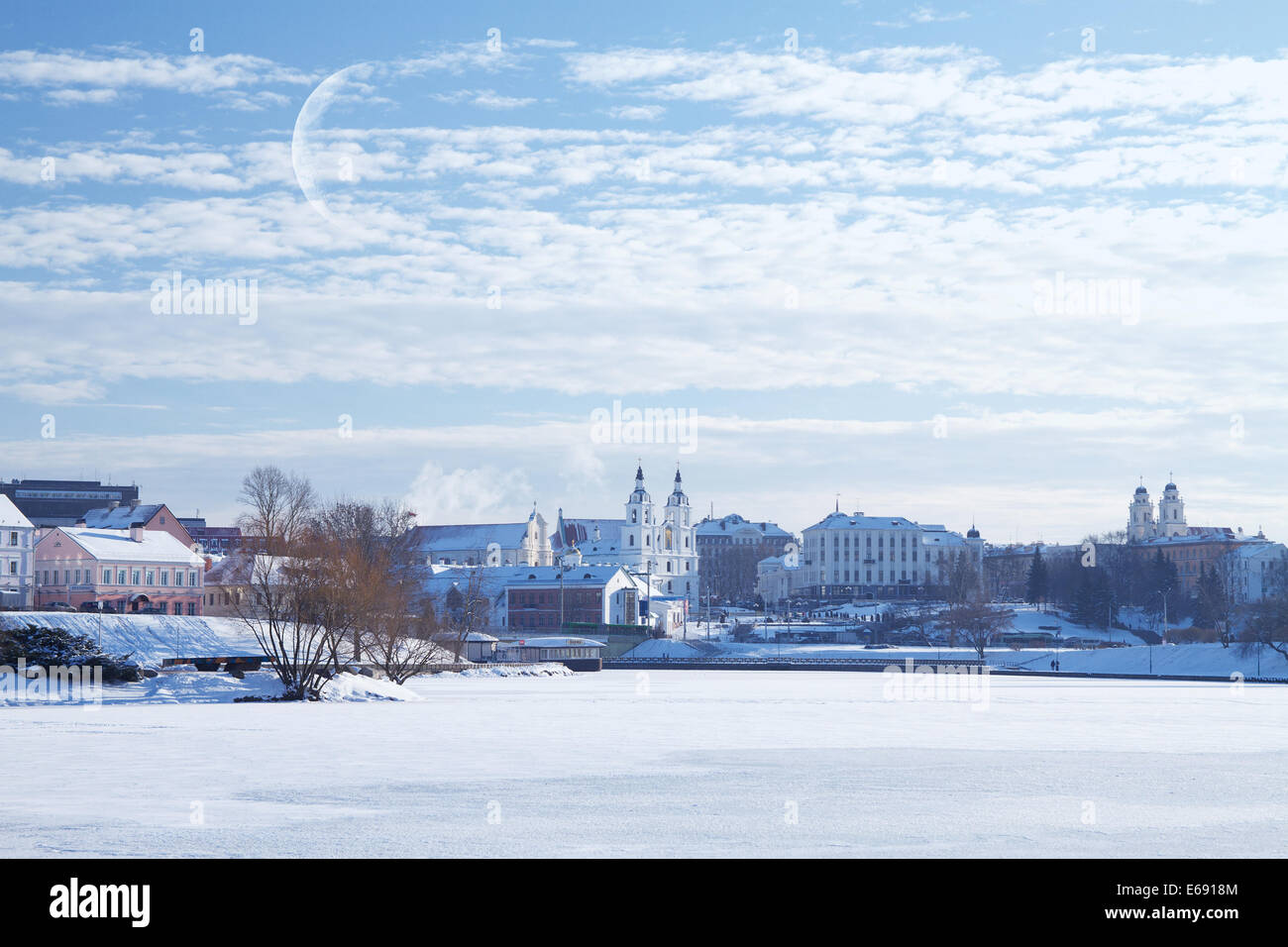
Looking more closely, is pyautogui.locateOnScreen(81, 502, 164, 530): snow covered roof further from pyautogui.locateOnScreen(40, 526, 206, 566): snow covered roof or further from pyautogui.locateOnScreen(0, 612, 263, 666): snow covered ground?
pyautogui.locateOnScreen(0, 612, 263, 666): snow covered ground

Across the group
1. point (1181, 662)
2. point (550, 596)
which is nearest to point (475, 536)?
point (550, 596)

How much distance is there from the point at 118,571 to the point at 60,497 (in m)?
94.1

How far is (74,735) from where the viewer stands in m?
31.5

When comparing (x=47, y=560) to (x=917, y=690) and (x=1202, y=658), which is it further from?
(x=1202, y=658)

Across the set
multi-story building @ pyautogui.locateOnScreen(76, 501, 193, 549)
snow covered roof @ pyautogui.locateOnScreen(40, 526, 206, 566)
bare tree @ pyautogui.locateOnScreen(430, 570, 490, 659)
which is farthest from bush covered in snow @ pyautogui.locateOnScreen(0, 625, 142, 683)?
multi-story building @ pyautogui.locateOnScreen(76, 501, 193, 549)

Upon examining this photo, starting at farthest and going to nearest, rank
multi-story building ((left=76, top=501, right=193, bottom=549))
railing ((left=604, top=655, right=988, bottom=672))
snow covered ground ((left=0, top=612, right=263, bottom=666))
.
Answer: multi-story building ((left=76, top=501, right=193, bottom=549)) < railing ((left=604, top=655, right=988, bottom=672)) < snow covered ground ((left=0, top=612, right=263, bottom=666))

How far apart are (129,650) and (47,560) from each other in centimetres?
3198

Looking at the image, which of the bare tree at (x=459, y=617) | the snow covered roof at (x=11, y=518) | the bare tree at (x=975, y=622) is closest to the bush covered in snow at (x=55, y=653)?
the bare tree at (x=459, y=617)

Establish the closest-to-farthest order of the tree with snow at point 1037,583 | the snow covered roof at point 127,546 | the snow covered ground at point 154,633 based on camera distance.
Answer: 1. the snow covered ground at point 154,633
2. the snow covered roof at point 127,546
3. the tree with snow at point 1037,583

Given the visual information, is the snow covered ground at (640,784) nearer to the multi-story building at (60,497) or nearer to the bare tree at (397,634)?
the bare tree at (397,634)

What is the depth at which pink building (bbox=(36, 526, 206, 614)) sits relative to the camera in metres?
98.8

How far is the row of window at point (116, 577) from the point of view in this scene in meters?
99.2

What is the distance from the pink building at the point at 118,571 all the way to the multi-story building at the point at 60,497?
240 ft
